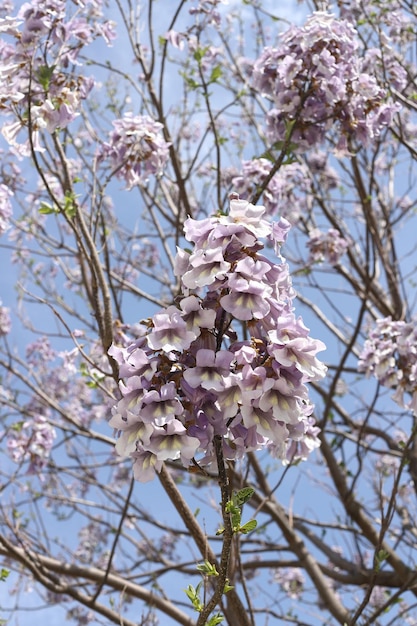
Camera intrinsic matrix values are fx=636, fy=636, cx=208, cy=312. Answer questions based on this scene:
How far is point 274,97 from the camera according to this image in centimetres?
323

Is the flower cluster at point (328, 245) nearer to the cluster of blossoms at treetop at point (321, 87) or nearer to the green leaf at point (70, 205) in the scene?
the cluster of blossoms at treetop at point (321, 87)

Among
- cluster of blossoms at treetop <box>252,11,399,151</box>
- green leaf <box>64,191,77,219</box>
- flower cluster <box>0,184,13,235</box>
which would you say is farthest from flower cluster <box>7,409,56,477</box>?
cluster of blossoms at treetop <box>252,11,399,151</box>

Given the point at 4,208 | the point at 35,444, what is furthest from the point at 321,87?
the point at 35,444

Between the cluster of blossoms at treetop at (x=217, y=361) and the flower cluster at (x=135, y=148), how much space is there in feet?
5.97

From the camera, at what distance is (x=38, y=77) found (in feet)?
9.18

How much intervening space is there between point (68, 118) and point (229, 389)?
1.87 metres

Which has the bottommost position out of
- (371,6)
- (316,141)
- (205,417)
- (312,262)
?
(205,417)

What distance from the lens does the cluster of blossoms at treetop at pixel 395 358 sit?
3096 millimetres

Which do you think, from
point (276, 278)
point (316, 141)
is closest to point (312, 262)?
point (316, 141)

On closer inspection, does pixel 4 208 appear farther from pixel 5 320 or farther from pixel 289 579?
pixel 289 579

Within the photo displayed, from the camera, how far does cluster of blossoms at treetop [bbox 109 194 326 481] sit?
4.09 ft

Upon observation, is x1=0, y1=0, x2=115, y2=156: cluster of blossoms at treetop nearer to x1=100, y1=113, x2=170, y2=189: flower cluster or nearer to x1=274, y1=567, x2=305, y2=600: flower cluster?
x1=100, y1=113, x2=170, y2=189: flower cluster

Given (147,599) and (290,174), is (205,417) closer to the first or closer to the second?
(147,599)

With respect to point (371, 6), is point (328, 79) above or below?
below
